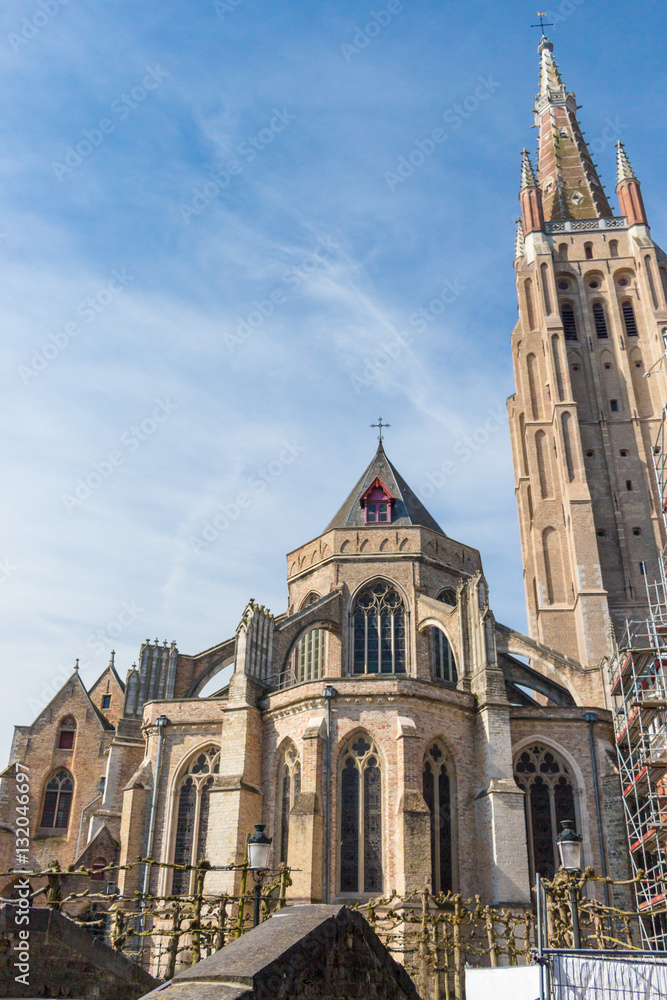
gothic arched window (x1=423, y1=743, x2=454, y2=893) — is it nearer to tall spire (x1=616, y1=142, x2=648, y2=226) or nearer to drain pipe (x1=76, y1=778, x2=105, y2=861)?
drain pipe (x1=76, y1=778, x2=105, y2=861)

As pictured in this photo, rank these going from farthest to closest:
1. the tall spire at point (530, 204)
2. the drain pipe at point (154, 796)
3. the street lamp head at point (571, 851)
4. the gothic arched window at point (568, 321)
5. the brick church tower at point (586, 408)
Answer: the tall spire at point (530, 204), the gothic arched window at point (568, 321), the brick church tower at point (586, 408), the drain pipe at point (154, 796), the street lamp head at point (571, 851)

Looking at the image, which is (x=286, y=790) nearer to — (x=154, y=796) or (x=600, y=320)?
(x=154, y=796)

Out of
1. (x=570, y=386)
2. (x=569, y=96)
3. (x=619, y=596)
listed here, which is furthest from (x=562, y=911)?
(x=569, y=96)

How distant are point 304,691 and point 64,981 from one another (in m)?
15.6

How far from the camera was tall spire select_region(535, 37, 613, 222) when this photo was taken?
44.1 metres

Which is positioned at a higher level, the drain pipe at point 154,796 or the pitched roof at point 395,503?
the pitched roof at point 395,503

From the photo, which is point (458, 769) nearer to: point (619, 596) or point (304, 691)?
point (304, 691)

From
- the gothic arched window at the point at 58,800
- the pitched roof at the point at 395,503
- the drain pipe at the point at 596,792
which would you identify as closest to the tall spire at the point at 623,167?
the pitched roof at the point at 395,503

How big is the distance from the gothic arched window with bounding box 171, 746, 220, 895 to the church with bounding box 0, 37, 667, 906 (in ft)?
0.21

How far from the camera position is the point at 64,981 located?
806cm

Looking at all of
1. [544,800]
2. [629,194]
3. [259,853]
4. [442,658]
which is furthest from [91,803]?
[629,194]

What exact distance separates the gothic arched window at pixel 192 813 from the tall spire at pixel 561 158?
33.0m

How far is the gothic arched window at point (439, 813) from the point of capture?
21.6 meters

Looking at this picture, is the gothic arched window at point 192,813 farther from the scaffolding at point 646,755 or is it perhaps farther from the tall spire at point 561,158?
the tall spire at point 561,158
